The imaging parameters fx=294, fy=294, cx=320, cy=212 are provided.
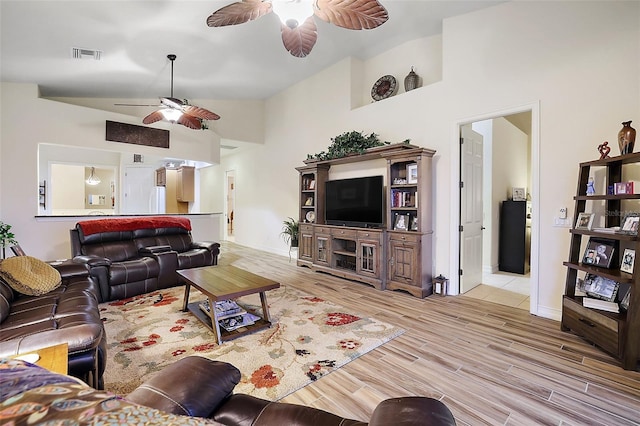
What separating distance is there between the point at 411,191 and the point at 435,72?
1844mm

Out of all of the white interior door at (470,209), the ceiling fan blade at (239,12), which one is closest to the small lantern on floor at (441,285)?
the white interior door at (470,209)

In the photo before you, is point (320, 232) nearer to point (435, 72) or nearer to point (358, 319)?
point (358, 319)

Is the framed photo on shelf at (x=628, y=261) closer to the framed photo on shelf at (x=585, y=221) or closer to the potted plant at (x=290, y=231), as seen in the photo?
the framed photo on shelf at (x=585, y=221)

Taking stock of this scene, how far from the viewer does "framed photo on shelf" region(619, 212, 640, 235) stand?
7.57 ft

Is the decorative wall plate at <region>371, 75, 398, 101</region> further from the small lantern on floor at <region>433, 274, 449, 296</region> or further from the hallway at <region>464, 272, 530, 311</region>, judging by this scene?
the hallway at <region>464, 272, 530, 311</region>

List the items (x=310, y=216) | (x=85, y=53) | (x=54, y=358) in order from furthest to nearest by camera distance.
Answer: (x=310, y=216) → (x=85, y=53) → (x=54, y=358)

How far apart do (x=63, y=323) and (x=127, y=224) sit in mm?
2811

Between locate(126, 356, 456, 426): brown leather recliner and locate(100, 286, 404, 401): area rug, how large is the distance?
97cm

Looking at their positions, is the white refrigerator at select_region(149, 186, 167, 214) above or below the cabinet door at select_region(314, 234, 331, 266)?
above

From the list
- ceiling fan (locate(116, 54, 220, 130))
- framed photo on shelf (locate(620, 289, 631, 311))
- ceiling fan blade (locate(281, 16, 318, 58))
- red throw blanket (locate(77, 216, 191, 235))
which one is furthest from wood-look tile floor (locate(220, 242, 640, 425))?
ceiling fan (locate(116, 54, 220, 130))

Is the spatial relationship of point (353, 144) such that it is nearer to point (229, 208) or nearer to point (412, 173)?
point (412, 173)

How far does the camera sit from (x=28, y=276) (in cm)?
250

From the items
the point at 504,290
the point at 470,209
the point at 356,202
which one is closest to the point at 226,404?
the point at 356,202

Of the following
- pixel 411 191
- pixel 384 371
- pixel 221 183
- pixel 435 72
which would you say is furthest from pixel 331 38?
pixel 221 183
